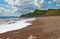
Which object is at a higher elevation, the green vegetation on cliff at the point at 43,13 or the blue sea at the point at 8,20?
the green vegetation on cliff at the point at 43,13

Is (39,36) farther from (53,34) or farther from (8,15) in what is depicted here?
(8,15)

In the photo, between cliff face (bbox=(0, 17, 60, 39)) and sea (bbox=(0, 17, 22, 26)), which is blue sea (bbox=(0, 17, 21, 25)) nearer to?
sea (bbox=(0, 17, 22, 26))

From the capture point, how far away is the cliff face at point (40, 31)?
1.89 meters

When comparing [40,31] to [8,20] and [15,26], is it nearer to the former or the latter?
[15,26]

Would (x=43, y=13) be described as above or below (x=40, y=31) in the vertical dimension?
above

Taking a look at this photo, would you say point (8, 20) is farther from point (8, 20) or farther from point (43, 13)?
point (43, 13)

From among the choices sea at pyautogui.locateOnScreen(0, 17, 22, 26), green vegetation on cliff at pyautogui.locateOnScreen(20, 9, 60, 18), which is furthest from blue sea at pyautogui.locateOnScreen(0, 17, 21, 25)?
green vegetation on cliff at pyautogui.locateOnScreen(20, 9, 60, 18)

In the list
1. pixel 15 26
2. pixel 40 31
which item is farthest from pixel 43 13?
pixel 15 26

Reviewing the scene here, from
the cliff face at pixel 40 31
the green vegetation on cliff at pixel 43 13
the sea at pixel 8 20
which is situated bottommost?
the cliff face at pixel 40 31

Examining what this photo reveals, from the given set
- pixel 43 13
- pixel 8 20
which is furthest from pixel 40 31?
pixel 8 20

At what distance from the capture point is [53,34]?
1893 millimetres

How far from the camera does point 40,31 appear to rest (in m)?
1.91

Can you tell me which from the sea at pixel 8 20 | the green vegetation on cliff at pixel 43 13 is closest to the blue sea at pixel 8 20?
the sea at pixel 8 20

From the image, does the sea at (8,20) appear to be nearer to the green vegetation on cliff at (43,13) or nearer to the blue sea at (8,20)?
the blue sea at (8,20)
